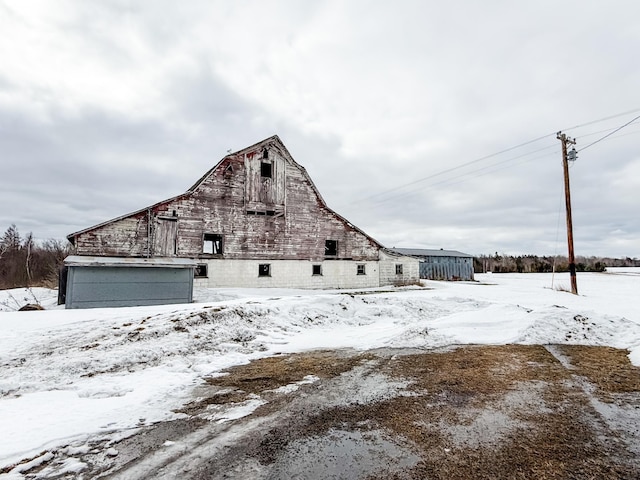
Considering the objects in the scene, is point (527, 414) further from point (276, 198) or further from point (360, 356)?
point (276, 198)

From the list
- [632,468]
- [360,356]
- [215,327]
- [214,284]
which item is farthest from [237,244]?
[632,468]

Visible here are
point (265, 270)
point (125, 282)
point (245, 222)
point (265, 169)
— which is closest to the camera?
point (125, 282)

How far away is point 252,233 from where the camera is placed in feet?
70.2

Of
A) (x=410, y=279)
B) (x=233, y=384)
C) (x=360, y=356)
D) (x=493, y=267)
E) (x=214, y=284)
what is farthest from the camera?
(x=493, y=267)

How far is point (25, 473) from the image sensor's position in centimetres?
283

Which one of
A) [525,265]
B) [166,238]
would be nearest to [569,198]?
[166,238]

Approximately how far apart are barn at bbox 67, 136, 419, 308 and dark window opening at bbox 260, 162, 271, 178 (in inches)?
2.5

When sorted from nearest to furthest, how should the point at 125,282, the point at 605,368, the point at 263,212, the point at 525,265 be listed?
Answer: the point at 605,368 < the point at 125,282 < the point at 263,212 < the point at 525,265

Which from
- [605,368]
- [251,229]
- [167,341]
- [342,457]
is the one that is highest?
[251,229]

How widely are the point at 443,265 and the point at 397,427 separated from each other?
127ft

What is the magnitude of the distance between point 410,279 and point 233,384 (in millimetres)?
23614

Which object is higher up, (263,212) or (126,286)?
(263,212)

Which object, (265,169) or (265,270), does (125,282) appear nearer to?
(265,270)

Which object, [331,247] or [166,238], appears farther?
[331,247]
